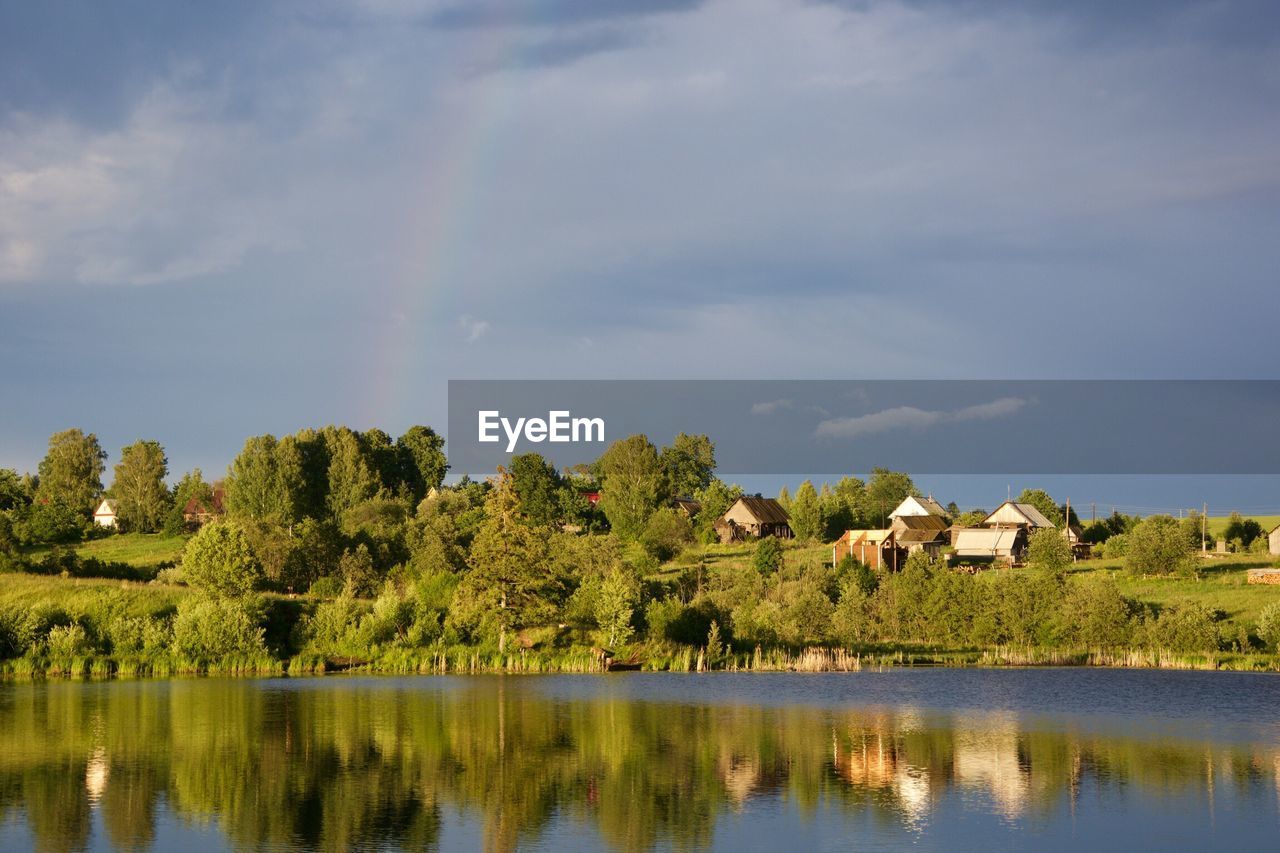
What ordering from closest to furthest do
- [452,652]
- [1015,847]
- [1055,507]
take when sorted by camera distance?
[1015,847] < [452,652] < [1055,507]

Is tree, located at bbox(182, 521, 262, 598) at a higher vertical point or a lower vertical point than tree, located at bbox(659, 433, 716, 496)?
lower

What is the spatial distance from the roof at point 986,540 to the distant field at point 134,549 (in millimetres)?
77067

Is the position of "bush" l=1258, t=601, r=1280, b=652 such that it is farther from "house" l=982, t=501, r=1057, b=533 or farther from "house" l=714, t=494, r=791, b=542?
"house" l=714, t=494, r=791, b=542

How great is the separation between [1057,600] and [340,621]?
4799 centimetres

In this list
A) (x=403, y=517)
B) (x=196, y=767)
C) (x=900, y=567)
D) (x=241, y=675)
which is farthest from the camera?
(x=403, y=517)

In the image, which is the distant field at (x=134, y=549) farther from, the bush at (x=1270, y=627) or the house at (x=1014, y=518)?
the bush at (x=1270, y=627)

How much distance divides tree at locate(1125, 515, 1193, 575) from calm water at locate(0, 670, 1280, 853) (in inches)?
1372

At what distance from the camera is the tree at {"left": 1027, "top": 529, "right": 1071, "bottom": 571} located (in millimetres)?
96312

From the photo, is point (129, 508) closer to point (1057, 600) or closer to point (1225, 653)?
point (1057, 600)

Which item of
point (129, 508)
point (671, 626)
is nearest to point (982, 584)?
point (671, 626)

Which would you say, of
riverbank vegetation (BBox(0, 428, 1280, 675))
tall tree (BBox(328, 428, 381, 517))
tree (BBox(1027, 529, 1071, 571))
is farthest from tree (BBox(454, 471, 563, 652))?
tall tree (BBox(328, 428, 381, 517))

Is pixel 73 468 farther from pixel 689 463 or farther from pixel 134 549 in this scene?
pixel 689 463

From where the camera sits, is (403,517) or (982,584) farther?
(403,517)

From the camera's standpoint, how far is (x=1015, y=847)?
32.2 meters
